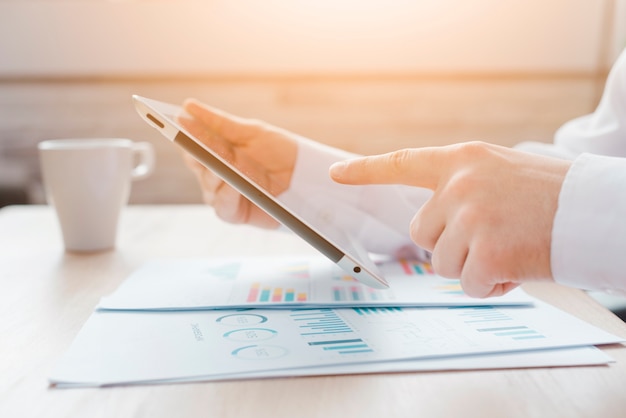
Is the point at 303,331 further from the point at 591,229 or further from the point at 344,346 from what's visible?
the point at 591,229

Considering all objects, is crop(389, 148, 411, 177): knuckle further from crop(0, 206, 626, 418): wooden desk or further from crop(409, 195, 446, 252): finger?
crop(0, 206, 626, 418): wooden desk

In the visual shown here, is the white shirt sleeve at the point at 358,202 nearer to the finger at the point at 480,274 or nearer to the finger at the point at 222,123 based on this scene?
the finger at the point at 222,123

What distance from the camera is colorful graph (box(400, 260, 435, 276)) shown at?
2.34ft

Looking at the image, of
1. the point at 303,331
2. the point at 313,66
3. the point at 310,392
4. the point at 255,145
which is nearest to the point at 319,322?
the point at 303,331

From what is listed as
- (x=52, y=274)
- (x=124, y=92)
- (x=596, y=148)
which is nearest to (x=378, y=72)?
(x=124, y=92)

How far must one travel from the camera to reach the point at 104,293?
2.08 feet

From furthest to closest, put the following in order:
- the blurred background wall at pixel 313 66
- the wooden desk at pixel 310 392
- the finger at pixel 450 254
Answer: the blurred background wall at pixel 313 66, the finger at pixel 450 254, the wooden desk at pixel 310 392

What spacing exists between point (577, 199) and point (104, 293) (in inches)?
16.8

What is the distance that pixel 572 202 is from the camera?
1.48 ft

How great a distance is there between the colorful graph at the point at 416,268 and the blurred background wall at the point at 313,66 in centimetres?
116

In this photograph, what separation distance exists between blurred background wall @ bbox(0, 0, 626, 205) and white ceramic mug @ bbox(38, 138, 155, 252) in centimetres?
102

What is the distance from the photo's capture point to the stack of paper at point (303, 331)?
0.43m

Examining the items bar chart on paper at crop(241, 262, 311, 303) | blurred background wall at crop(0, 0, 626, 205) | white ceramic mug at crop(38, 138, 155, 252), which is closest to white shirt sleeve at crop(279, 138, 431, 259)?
bar chart on paper at crop(241, 262, 311, 303)

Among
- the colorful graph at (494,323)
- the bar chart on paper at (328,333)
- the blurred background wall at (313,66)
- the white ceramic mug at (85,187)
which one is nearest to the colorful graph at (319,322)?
the bar chart on paper at (328,333)
